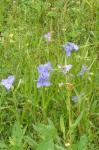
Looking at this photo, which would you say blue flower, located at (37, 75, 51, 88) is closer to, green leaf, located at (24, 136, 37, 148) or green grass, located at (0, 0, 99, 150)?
green grass, located at (0, 0, 99, 150)

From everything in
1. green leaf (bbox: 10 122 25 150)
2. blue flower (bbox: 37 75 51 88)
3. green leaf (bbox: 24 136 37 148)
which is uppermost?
blue flower (bbox: 37 75 51 88)

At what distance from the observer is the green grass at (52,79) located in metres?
1.85

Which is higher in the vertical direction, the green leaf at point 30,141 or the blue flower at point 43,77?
the blue flower at point 43,77

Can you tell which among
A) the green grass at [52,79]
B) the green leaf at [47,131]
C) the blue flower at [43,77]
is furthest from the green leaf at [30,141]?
the blue flower at [43,77]

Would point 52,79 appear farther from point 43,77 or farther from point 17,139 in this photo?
point 17,139

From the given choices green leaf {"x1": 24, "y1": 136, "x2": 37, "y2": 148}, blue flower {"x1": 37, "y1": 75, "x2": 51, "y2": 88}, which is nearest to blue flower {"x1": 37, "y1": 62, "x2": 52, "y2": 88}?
blue flower {"x1": 37, "y1": 75, "x2": 51, "y2": 88}

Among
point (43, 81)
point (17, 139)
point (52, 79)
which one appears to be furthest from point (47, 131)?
point (52, 79)

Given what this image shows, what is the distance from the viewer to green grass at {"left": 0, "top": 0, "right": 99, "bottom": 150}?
6.06 feet

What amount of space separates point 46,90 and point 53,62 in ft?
0.89

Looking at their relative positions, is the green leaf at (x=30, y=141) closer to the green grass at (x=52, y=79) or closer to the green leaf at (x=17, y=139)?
the green grass at (x=52, y=79)

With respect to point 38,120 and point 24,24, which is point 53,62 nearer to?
point 38,120

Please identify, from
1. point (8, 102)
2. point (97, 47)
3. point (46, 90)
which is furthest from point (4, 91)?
point (97, 47)

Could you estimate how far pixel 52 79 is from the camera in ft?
7.32

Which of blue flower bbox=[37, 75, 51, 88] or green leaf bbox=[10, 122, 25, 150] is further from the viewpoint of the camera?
blue flower bbox=[37, 75, 51, 88]
